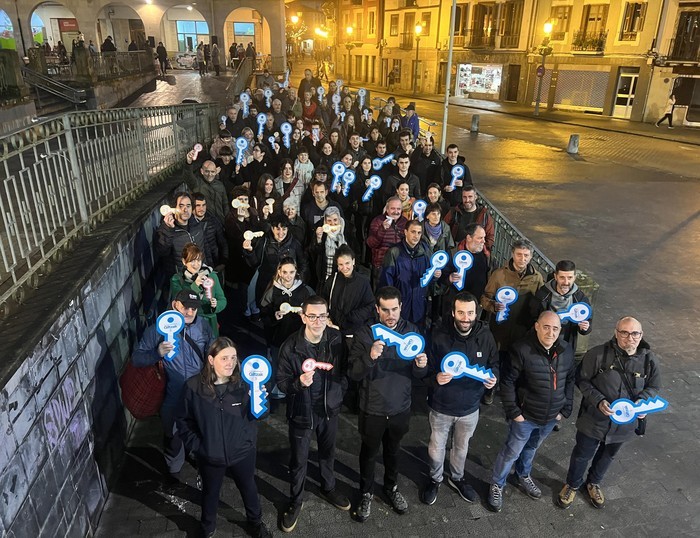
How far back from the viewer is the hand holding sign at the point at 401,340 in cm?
382

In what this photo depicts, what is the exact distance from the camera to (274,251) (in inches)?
229

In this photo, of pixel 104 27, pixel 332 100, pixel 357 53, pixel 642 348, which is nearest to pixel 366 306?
pixel 642 348

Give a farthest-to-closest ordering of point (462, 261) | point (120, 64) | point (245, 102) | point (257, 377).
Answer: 1. point (120, 64)
2. point (245, 102)
3. point (462, 261)
4. point (257, 377)

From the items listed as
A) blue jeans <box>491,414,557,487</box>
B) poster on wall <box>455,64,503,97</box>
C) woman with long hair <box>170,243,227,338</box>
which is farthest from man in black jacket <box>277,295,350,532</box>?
poster on wall <box>455,64,503,97</box>

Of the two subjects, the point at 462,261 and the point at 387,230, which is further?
the point at 387,230

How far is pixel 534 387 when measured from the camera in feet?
13.6

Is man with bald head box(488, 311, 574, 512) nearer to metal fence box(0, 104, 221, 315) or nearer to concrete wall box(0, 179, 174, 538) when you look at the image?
concrete wall box(0, 179, 174, 538)

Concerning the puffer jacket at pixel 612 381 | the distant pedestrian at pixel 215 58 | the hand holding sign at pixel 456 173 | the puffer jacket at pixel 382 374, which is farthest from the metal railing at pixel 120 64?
the puffer jacket at pixel 612 381

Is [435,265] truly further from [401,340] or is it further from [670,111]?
[670,111]

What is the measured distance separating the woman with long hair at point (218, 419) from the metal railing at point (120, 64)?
735 inches

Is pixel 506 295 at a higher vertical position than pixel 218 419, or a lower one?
higher

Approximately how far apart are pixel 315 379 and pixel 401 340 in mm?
748

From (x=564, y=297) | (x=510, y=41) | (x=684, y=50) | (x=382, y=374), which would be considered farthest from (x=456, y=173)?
(x=510, y=41)

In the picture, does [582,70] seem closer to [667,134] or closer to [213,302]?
[667,134]
